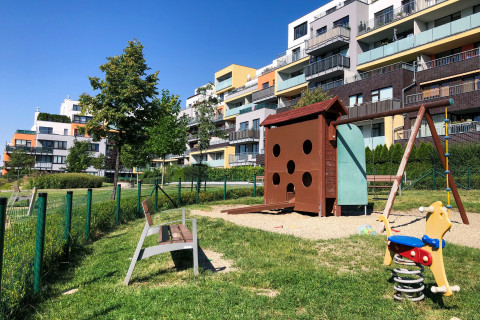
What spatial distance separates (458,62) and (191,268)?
26.6 metres

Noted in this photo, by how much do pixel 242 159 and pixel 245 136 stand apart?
10.4 ft

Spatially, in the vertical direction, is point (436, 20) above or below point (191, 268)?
above

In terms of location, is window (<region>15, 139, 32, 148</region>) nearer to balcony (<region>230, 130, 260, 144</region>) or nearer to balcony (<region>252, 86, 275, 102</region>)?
balcony (<region>230, 130, 260, 144</region>)

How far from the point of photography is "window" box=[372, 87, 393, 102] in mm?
27453

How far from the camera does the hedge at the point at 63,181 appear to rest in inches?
1283

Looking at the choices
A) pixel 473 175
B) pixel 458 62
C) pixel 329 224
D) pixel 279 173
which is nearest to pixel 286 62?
pixel 458 62

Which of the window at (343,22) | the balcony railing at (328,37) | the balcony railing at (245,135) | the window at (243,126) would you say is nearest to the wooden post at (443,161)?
the balcony railing at (328,37)

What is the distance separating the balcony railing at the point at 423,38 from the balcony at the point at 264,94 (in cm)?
1301

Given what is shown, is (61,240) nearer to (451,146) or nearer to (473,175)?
(473,175)

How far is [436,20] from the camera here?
89.7 feet

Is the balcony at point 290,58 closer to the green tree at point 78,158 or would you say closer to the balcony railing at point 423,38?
the balcony railing at point 423,38

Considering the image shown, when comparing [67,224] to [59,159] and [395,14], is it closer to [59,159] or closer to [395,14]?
[395,14]

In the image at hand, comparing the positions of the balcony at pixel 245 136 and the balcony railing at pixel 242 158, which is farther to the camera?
the balcony railing at pixel 242 158

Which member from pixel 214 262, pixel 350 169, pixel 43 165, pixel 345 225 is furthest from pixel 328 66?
pixel 43 165
